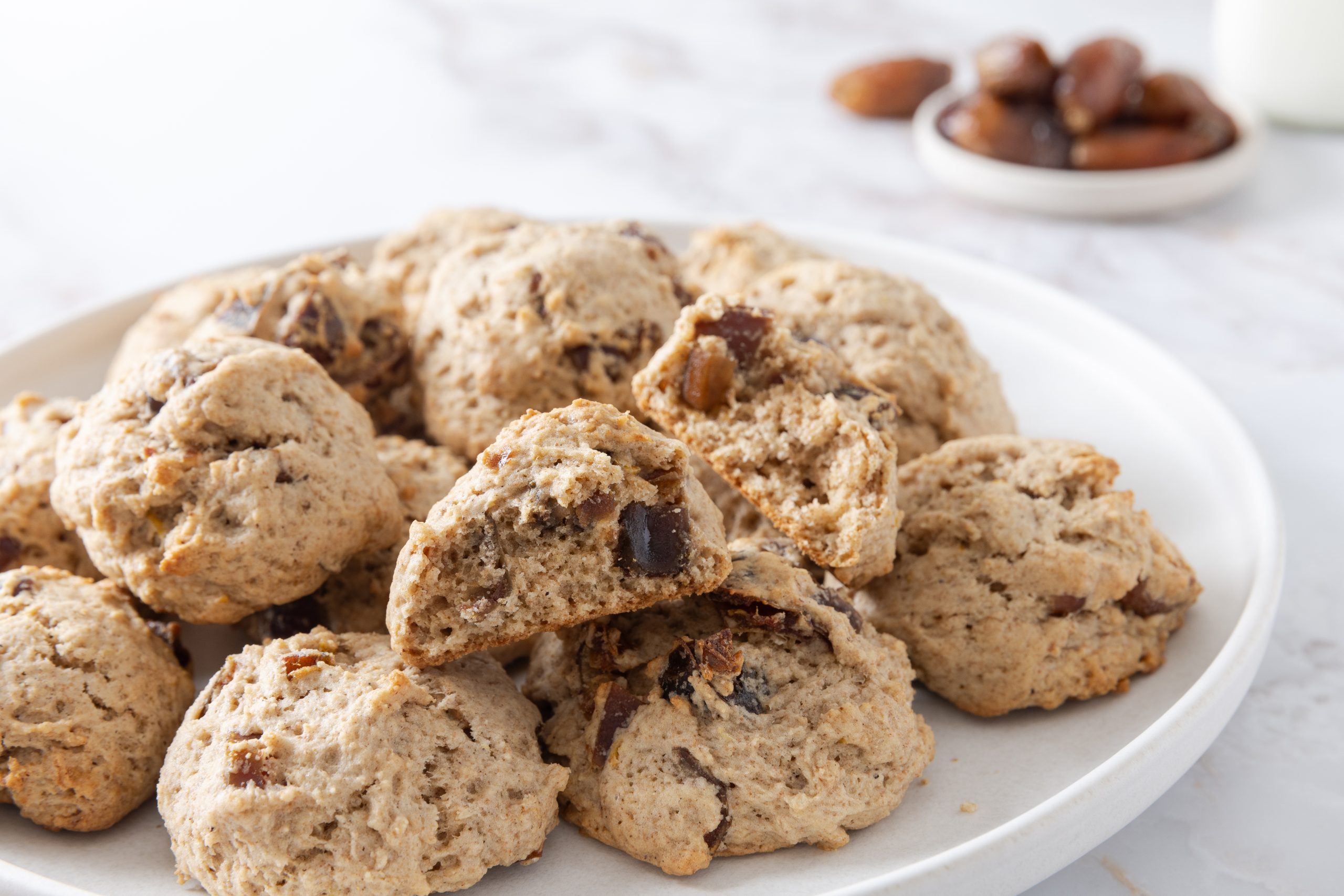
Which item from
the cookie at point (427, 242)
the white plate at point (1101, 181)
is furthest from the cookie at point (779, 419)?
the white plate at point (1101, 181)

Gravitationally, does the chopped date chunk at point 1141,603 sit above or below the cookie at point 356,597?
below

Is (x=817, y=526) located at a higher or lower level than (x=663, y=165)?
higher

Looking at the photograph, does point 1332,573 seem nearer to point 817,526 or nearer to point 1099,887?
point 1099,887

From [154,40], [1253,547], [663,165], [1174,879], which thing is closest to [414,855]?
[1174,879]

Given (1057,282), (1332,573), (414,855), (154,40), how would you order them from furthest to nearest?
(154,40), (1057,282), (1332,573), (414,855)

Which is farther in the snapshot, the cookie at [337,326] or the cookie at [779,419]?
the cookie at [337,326]

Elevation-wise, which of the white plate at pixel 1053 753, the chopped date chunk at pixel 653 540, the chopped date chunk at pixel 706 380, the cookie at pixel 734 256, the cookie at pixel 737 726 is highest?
the chopped date chunk at pixel 706 380

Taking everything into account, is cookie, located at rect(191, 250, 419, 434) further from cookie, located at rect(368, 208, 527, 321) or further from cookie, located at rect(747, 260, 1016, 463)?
cookie, located at rect(747, 260, 1016, 463)

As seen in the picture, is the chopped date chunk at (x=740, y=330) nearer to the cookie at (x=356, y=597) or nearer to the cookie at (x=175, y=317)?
the cookie at (x=356, y=597)

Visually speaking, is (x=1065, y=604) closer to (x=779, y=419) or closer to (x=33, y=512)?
(x=779, y=419)
